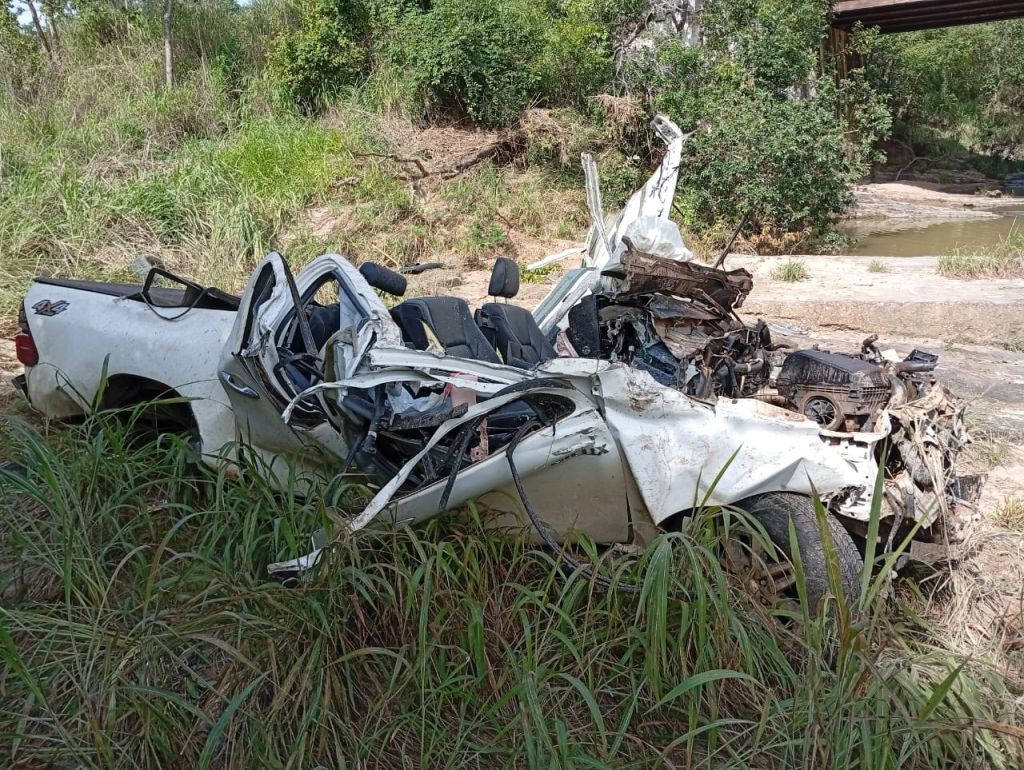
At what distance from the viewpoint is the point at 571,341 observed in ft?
15.4

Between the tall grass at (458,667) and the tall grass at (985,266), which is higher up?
the tall grass at (458,667)

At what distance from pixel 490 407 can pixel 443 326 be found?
2.81ft

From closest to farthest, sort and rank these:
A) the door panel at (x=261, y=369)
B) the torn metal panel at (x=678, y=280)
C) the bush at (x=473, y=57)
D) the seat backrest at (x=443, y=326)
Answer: the door panel at (x=261, y=369)
the seat backrest at (x=443, y=326)
the torn metal panel at (x=678, y=280)
the bush at (x=473, y=57)

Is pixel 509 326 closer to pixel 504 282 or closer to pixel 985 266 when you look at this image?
pixel 504 282

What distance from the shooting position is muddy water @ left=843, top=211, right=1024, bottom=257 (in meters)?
13.8

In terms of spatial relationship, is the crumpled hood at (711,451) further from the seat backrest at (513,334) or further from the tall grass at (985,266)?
the tall grass at (985,266)

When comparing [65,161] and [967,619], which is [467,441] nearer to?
[967,619]

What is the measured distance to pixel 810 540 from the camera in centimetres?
276

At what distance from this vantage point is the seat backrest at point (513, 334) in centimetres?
363

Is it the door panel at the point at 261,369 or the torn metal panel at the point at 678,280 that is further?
the torn metal panel at the point at 678,280

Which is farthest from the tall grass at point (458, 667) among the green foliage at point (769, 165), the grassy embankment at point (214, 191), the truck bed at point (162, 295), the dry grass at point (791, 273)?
the green foliage at point (769, 165)

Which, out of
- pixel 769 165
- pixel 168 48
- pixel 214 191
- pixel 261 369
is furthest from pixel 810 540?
pixel 168 48

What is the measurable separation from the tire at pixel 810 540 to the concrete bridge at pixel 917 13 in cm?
1692

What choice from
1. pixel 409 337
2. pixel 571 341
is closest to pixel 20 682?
pixel 409 337
